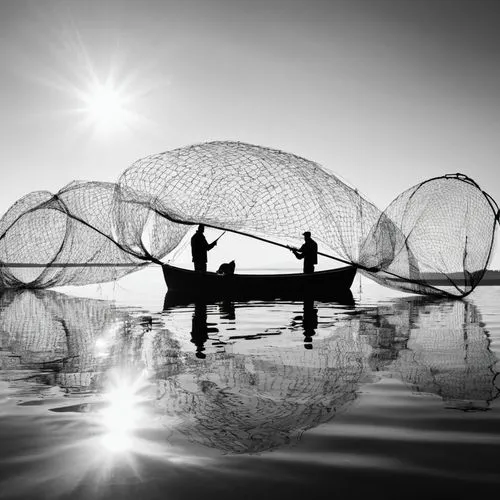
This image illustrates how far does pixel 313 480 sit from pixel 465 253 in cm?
1489

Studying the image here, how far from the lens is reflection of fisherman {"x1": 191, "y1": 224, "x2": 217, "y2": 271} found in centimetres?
1834

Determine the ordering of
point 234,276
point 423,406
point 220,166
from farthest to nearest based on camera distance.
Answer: point 234,276 < point 220,166 < point 423,406

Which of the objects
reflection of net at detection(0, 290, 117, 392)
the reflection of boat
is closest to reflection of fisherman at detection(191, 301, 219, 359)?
reflection of net at detection(0, 290, 117, 392)

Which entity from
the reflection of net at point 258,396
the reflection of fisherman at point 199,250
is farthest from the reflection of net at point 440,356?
the reflection of fisherman at point 199,250

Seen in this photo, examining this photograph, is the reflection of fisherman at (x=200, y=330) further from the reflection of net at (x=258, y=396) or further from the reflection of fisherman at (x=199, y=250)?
the reflection of fisherman at (x=199, y=250)

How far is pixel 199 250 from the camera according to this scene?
18.5 meters

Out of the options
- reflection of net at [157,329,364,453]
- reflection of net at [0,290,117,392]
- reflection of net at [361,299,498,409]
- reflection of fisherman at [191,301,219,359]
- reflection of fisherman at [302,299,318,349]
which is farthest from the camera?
reflection of fisherman at [302,299,318,349]

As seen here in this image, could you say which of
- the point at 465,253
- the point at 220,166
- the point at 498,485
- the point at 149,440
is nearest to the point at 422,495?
the point at 498,485

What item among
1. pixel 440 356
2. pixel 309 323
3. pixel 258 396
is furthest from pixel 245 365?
pixel 309 323

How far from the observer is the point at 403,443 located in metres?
2.84

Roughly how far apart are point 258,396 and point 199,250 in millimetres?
14838

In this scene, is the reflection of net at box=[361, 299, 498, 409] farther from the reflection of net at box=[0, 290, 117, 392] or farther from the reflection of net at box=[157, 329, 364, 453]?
the reflection of net at box=[0, 290, 117, 392]

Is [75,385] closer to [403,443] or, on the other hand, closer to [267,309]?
[403,443]

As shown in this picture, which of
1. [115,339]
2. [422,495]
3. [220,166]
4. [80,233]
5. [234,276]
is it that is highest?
[220,166]
